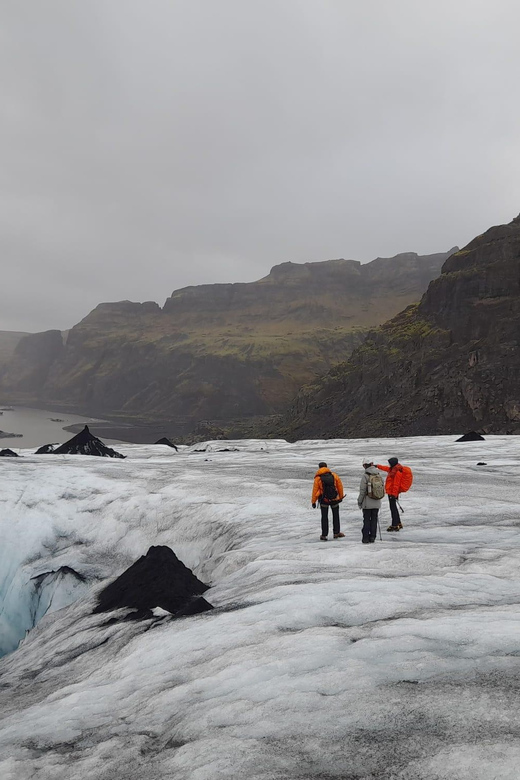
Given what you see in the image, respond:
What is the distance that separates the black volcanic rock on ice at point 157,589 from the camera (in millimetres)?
8352

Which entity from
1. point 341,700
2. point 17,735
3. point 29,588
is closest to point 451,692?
point 341,700

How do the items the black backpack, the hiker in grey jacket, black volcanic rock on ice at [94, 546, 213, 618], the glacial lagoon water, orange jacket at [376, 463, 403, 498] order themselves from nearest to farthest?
black volcanic rock on ice at [94, 546, 213, 618] < the hiker in grey jacket < the black backpack < orange jacket at [376, 463, 403, 498] < the glacial lagoon water

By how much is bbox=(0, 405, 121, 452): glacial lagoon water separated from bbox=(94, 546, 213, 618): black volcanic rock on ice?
90.6m

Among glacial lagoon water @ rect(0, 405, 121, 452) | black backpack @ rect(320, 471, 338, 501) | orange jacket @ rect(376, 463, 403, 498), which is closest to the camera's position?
black backpack @ rect(320, 471, 338, 501)

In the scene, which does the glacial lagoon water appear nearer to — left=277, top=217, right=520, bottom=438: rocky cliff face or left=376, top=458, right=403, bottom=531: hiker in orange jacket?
left=277, top=217, right=520, bottom=438: rocky cliff face

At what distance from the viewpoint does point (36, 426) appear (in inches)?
5901

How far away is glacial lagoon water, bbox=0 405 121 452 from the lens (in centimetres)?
10850

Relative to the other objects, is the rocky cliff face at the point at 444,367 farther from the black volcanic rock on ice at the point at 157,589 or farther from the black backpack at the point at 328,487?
the black volcanic rock on ice at the point at 157,589

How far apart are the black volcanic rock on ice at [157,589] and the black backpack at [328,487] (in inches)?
117

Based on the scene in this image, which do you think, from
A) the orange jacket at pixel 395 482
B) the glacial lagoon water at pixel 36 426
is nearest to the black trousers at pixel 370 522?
the orange jacket at pixel 395 482

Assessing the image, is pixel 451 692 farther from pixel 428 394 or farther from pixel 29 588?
pixel 428 394

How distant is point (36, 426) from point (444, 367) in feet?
417

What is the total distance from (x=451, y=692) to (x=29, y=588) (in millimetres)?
12360

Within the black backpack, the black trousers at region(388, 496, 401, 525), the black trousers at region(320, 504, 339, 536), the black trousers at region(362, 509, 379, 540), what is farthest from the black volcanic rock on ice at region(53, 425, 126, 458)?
the black trousers at region(362, 509, 379, 540)
